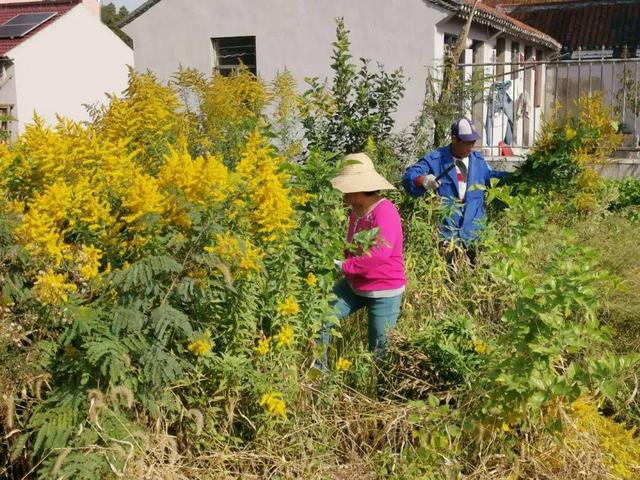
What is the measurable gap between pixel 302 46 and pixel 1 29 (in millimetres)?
11518

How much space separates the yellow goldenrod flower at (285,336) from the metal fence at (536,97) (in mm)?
4645

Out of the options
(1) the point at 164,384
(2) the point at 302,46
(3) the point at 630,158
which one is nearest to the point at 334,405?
(1) the point at 164,384

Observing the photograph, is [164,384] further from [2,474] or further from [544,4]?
[544,4]

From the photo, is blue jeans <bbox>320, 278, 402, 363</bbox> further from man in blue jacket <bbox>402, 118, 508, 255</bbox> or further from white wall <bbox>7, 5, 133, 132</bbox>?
white wall <bbox>7, 5, 133, 132</bbox>

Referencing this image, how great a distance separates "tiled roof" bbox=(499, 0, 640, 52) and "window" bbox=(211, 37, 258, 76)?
10907 mm

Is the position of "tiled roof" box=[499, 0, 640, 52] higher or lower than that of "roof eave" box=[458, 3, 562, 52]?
higher

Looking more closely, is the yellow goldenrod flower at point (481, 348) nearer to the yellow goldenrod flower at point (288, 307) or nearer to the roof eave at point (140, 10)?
the yellow goldenrod flower at point (288, 307)

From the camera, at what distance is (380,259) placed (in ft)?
14.0

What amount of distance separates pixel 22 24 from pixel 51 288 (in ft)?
73.1

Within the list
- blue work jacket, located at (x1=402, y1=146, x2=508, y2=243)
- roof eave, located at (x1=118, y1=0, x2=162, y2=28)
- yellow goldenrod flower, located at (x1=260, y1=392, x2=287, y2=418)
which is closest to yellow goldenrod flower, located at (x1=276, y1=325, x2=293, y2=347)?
yellow goldenrod flower, located at (x1=260, y1=392, x2=287, y2=418)

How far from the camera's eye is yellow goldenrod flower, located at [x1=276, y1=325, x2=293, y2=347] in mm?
3285

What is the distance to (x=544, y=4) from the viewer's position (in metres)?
25.0

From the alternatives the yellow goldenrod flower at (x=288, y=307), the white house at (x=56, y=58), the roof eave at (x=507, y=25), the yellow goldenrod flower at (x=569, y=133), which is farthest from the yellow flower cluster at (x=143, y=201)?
the white house at (x=56, y=58)

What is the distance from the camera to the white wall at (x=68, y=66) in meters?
21.8
